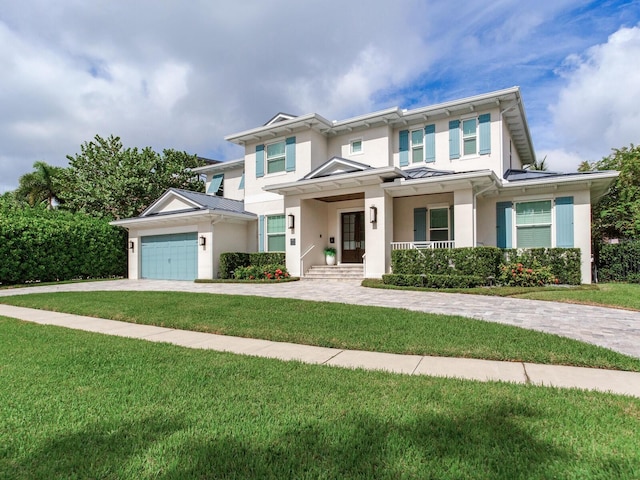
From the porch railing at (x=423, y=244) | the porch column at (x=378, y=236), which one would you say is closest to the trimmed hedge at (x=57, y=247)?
the porch column at (x=378, y=236)

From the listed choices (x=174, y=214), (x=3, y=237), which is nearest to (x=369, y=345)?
(x=174, y=214)

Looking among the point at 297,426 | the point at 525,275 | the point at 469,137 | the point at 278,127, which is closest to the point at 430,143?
the point at 469,137

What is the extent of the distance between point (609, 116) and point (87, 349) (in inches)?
1269

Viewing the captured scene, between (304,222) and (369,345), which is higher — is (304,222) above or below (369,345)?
above

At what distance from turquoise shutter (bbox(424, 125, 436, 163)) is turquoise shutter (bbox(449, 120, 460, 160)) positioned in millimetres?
625

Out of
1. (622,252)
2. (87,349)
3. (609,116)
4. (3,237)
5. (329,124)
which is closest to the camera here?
(87,349)

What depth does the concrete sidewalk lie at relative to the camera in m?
3.54

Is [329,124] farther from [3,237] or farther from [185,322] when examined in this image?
[3,237]

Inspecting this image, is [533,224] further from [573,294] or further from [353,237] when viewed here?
[353,237]

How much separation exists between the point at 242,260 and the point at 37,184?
1982cm

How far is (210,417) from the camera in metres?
2.69

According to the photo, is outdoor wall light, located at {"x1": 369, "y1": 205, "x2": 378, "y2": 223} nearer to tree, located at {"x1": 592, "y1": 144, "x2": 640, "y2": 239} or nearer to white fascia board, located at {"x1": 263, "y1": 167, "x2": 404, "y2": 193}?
white fascia board, located at {"x1": 263, "y1": 167, "x2": 404, "y2": 193}

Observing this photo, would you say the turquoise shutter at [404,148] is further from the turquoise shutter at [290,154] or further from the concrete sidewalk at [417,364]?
the concrete sidewalk at [417,364]

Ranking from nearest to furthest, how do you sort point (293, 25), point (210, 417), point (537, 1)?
point (210, 417) < point (537, 1) < point (293, 25)
